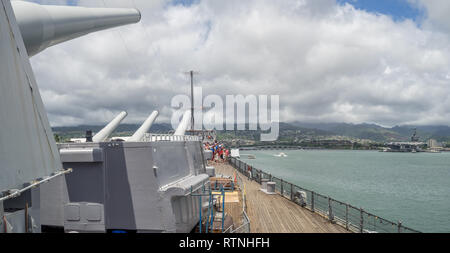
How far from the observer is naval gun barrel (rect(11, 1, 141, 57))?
3957 mm

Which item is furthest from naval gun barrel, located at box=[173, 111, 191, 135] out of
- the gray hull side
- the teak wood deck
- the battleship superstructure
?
the gray hull side

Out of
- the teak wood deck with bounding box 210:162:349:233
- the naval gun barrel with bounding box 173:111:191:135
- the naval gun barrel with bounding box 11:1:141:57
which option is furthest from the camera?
the naval gun barrel with bounding box 173:111:191:135

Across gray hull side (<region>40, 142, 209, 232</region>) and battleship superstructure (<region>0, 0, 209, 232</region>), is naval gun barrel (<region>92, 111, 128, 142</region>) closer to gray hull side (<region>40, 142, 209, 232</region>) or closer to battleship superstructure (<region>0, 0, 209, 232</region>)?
battleship superstructure (<region>0, 0, 209, 232</region>)

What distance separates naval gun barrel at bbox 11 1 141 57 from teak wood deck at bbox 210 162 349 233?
9558 millimetres

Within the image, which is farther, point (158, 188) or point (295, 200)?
point (295, 200)

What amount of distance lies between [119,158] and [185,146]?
10.7 feet

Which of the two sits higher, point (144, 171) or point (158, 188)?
point (144, 171)

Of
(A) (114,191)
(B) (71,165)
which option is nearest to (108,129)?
(B) (71,165)

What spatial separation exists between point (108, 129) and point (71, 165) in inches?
301

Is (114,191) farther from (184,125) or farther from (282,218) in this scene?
(184,125)

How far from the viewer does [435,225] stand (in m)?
25.6
